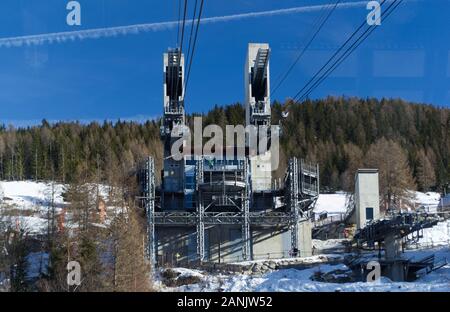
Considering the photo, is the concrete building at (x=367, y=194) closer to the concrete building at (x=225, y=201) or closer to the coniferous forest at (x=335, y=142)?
the concrete building at (x=225, y=201)

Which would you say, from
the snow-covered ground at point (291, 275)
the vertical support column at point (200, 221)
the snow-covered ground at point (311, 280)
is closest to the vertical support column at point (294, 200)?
the snow-covered ground at point (291, 275)

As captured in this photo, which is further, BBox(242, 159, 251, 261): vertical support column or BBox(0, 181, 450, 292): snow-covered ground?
BBox(242, 159, 251, 261): vertical support column

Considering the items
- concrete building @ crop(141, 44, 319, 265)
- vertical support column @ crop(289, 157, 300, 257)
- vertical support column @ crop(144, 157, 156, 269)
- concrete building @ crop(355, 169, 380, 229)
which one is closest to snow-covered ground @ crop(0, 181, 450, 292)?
concrete building @ crop(355, 169, 380, 229)

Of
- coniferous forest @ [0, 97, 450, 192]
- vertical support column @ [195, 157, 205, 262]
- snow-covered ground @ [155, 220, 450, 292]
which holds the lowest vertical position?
snow-covered ground @ [155, 220, 450, 292]

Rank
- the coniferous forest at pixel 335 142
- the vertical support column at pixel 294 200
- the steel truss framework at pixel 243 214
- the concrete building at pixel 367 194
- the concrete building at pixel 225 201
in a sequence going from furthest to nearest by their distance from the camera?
1. the coniferous forest at pixel 335 142
2. the concrete building at pixel 367 194
3. the concrete building at pixel 225 201
4. the vertical support column at pixel 294 200
5. the steel truss framework at pixel 243 214

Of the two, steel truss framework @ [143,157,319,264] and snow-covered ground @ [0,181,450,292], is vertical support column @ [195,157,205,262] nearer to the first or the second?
steel truss framework @ [143,157,319,264]

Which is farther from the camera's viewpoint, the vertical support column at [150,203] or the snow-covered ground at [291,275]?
the vertical support column at [150,203]

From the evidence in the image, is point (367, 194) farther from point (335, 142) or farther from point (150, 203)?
point (335, 142)

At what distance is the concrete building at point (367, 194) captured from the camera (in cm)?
4112

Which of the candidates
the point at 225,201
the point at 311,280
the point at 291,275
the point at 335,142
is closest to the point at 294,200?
the point at 225,201

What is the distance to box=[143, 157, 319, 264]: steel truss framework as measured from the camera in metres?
38.9

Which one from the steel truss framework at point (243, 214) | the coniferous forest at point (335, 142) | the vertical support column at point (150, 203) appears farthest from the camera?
the coniferous forest at point (335, 142)

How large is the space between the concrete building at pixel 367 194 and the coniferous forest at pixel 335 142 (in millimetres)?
24415

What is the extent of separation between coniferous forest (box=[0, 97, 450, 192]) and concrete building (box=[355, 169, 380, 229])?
2442 centimetres
